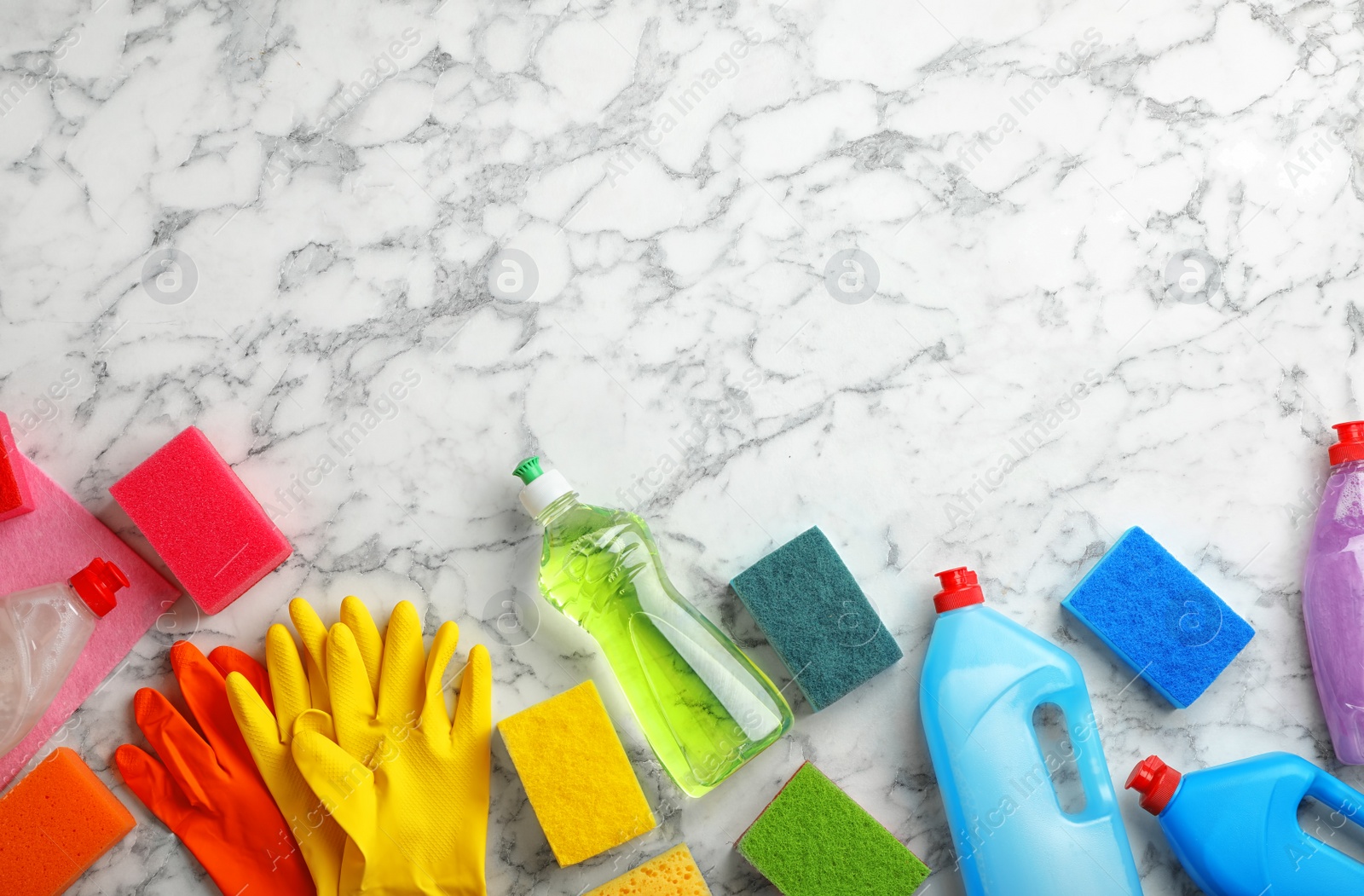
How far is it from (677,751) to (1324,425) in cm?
106

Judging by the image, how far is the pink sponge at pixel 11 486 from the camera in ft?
3.67

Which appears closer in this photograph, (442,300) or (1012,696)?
(1012,696)

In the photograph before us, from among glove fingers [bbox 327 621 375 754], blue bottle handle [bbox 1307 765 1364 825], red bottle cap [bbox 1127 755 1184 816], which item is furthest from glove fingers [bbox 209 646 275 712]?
blue bottle handle [bbox 1307 765 1364 825]

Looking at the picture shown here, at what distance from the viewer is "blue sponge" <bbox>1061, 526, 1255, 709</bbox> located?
1.16 m

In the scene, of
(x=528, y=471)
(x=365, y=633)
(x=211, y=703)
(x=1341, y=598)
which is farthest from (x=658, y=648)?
(x=1341, y=598)

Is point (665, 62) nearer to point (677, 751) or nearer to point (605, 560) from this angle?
point (605, 560)

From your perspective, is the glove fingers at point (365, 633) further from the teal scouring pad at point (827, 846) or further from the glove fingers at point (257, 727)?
the teal scouring pad at point (827, 846)

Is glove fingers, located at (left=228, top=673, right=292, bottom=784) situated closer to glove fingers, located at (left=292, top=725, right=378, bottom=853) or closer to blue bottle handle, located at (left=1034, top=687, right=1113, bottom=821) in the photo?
glove fingers, located at (left=292, top=725, right=378, bottom=853)

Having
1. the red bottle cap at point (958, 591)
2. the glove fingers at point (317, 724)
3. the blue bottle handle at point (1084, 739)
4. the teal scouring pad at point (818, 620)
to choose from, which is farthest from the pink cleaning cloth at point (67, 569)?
the blue bottle handle at point (1084, 739)

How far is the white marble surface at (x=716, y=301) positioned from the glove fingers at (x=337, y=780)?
7.8 inches

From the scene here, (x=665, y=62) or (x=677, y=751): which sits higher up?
(x=665, y=62)

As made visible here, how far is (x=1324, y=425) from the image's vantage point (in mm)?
1242

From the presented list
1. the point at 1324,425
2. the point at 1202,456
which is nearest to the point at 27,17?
the point at 1202,456

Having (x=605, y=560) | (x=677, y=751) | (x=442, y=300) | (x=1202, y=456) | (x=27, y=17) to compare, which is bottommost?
(x=1202, y=456)
